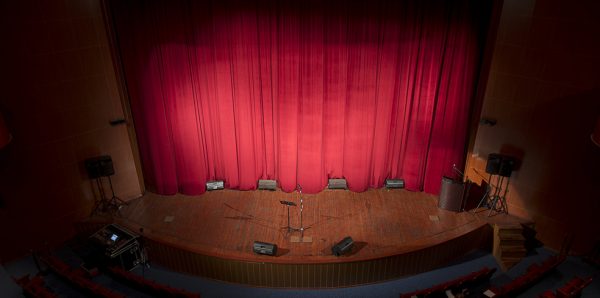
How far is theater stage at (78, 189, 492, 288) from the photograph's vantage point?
757 cm

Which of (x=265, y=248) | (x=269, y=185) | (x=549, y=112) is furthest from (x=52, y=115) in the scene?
(x=549, y=112)

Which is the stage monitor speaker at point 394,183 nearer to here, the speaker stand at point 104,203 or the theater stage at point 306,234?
the theater stage at point 306,234

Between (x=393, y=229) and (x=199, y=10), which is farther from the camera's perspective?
(x=393, y=229)

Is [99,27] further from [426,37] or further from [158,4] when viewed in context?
[426,37]

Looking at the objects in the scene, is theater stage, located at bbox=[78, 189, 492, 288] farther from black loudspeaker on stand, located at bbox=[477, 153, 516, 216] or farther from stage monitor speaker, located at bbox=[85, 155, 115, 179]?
stage monitor speaker, located at bbox=[85, 155, 115, 179]

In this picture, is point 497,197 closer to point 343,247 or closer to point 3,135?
point 343,247

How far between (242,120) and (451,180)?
162 inches

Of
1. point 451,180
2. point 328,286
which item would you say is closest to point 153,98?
point 328,286

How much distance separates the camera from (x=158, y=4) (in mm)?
7629

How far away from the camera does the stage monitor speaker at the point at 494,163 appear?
8.07 meters

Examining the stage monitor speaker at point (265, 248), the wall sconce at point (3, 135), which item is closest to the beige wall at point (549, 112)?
the stage monitor speaker at point (265, 248)

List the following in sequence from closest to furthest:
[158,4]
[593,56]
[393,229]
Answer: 1. [593,56]
2. [158,4]
3. [393,229]

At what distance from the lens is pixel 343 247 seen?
7.46 meters

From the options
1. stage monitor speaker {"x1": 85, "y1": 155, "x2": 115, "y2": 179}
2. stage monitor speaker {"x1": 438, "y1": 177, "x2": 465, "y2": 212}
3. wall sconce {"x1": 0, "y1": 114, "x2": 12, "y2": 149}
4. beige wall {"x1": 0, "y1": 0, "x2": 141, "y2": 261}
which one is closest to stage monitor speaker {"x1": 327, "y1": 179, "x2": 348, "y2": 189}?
stage monitor speaker {"x1": 438, "y1": 177, "x2": 465, "y2": 212}
